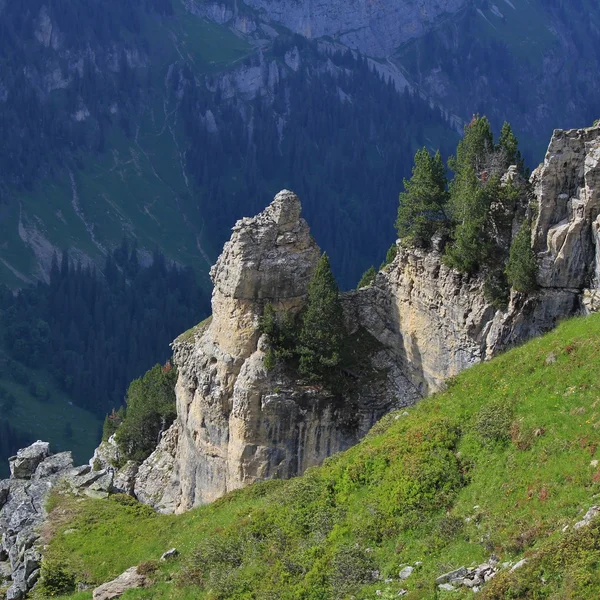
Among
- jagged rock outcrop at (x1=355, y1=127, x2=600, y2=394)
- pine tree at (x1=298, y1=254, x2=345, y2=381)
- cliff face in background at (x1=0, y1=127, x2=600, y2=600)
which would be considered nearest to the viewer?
jagged rock outcrop at (x1=355, y1=127, x2=600, y2=394)

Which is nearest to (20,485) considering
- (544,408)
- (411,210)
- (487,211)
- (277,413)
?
(277,413)

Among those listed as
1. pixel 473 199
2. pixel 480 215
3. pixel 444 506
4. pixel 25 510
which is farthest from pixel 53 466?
pixel 444 506

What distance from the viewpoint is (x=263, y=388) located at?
68.1 meters

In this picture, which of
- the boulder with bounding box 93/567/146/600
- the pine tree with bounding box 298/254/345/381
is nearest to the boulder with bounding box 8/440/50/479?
the pine tree with bounding box 298/254/345/381

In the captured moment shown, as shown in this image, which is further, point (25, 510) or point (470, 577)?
point (25, 510)

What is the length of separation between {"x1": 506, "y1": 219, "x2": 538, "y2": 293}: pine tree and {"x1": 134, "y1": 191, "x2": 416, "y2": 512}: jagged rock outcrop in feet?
46.9

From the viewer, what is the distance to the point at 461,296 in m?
64.1

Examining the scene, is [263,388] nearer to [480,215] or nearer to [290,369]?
[290,369]

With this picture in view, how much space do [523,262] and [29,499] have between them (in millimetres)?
46201

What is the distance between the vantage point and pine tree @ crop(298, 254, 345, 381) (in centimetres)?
6694

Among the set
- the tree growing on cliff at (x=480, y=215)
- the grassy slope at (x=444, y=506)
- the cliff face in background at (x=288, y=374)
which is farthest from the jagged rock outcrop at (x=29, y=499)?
the tree growing on cliff at (x=480, y=215)

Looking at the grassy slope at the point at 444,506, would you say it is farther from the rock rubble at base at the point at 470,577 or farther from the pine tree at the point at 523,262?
the pine tree at the point at 523,262

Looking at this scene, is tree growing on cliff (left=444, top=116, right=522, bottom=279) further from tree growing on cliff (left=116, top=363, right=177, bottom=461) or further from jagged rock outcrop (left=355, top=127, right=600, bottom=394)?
tree growing on cliff (left=116, top=363, right=177, bottom=461)

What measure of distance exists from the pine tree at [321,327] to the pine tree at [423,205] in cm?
721
